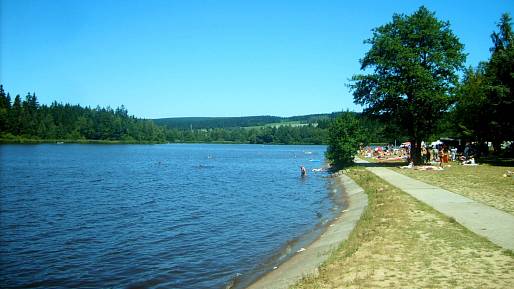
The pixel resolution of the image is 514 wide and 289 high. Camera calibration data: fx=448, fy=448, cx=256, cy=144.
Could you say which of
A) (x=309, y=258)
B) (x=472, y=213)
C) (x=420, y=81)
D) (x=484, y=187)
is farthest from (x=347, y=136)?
(x=309, y=258)

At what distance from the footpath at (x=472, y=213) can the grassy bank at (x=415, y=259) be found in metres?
0.44

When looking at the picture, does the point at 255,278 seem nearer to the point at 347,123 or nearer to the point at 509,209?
the point at 509,209

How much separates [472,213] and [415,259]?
Answer: 678cm

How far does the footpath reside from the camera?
1259 centimetres

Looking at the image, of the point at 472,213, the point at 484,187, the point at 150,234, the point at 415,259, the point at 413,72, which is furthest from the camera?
the point at 413,72

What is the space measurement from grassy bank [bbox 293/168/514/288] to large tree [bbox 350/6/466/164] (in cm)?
2650

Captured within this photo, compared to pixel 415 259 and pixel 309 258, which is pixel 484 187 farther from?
pixel 415 259

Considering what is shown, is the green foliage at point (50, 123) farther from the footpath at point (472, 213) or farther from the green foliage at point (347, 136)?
the footpath at point (472, 213)

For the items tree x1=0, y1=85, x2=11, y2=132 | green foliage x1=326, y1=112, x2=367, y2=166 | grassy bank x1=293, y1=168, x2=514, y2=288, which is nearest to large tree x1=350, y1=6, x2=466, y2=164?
green foliage x1=326, y1=112, x2=367, y2=166

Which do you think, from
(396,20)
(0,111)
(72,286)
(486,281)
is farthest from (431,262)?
(0,111)

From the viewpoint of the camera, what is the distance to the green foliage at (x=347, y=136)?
158 ft

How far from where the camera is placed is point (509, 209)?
16938 mm

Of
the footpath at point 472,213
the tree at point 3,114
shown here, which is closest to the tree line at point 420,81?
the footpath at point 472,213

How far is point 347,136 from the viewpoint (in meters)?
48.8
